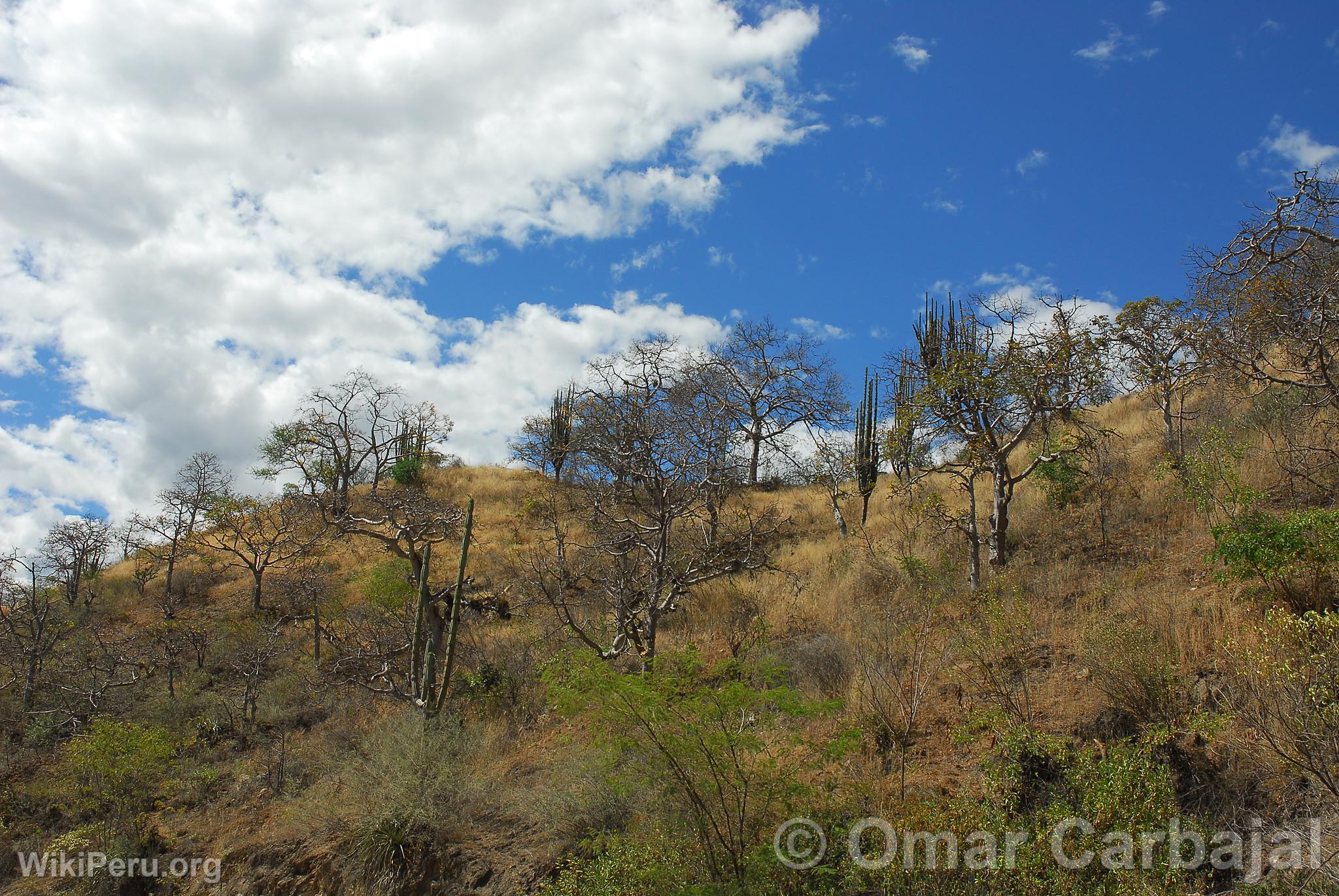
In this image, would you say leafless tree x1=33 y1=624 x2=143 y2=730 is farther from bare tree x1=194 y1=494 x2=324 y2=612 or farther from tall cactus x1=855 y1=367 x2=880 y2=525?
tall cactus x1=855 y1=367 x2=880 y2=525

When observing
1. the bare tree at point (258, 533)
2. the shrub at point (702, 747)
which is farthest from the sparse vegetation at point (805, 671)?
the bare tree at point (258, 533)

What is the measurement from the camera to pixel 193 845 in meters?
12.8

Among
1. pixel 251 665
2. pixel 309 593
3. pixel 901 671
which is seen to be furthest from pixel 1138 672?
pixel 309 593

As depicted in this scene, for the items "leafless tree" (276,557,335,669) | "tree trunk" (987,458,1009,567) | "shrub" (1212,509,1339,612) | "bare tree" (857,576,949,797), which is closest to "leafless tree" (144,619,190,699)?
"leafless tree" (276,557,335,669)

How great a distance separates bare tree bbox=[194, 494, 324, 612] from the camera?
26.6 meters

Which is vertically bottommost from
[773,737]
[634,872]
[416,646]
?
[634,872]

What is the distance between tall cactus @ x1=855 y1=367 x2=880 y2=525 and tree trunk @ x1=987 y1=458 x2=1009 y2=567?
25.5ft

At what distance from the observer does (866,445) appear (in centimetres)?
2956

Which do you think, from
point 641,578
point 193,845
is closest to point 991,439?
point 641,578

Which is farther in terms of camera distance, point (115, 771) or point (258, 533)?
point (258, 533)

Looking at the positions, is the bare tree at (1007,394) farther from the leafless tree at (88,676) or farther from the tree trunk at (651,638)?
the leafless tree at (88,676)

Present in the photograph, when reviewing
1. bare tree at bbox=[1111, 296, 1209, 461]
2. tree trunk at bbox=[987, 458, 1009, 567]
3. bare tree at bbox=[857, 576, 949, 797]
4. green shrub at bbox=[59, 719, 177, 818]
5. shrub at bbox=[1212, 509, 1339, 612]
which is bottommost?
green shrub at bbox=[59, 719, 177, 818]

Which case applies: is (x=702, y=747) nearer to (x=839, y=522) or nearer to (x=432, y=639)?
(x=432, y=639)

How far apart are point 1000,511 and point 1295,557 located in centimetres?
555
